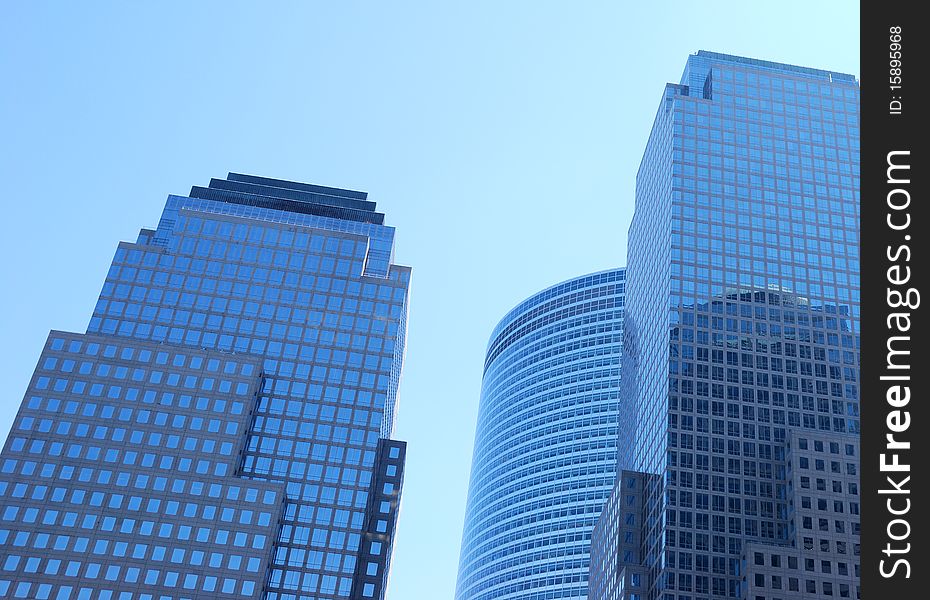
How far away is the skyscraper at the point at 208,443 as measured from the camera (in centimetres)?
15288

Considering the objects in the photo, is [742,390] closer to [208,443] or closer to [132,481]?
[208,443]

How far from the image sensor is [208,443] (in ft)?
548

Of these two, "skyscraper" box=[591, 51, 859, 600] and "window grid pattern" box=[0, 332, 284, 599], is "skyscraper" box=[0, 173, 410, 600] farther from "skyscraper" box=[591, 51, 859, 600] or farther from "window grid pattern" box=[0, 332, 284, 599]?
"skyscraper" box=[591, 51, 859, 600]

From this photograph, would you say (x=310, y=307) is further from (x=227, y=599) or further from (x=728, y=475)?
(x=728, y=475)

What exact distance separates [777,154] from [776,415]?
61.5 m

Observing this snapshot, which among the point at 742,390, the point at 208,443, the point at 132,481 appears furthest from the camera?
the point at 208,443
